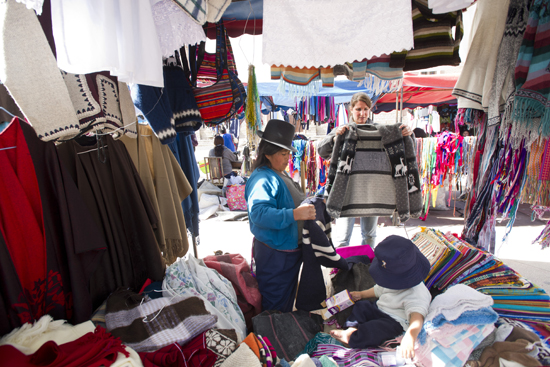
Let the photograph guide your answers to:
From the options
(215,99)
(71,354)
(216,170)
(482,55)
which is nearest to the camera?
(71,354)

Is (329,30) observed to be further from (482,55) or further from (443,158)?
(443,158)

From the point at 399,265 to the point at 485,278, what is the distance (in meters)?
0.69

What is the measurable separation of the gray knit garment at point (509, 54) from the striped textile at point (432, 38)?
11.0 inches

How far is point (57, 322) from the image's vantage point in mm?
1310

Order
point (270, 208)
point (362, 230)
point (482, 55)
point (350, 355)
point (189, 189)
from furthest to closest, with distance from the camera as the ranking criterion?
point (362, 230) < point (189, 189) < point (270, 208) < point (482, 55) < point (350, 355)

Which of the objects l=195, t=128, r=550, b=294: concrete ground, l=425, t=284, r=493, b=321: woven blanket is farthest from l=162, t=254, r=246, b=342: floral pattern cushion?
l=195, t=128, r=550, b=294: concrete ground

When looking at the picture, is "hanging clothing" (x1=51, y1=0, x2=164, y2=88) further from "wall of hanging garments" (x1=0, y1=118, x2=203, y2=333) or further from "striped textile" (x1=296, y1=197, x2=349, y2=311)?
"striped textile" (x1=296, y1=197, x2=349, y2=311)

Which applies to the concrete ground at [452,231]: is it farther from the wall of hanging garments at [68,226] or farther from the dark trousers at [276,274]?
the wall of hanging garments at [68,226]

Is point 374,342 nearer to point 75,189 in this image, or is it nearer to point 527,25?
point 75,189

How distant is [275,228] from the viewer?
205 centimetres

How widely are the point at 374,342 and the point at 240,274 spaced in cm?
114

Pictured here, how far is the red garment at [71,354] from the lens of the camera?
1065 millimetres

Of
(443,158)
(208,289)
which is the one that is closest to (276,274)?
(208,289)

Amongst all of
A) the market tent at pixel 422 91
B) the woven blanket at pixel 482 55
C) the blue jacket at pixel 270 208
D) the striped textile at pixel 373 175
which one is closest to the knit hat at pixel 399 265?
the striped textile at pixel 373 175
